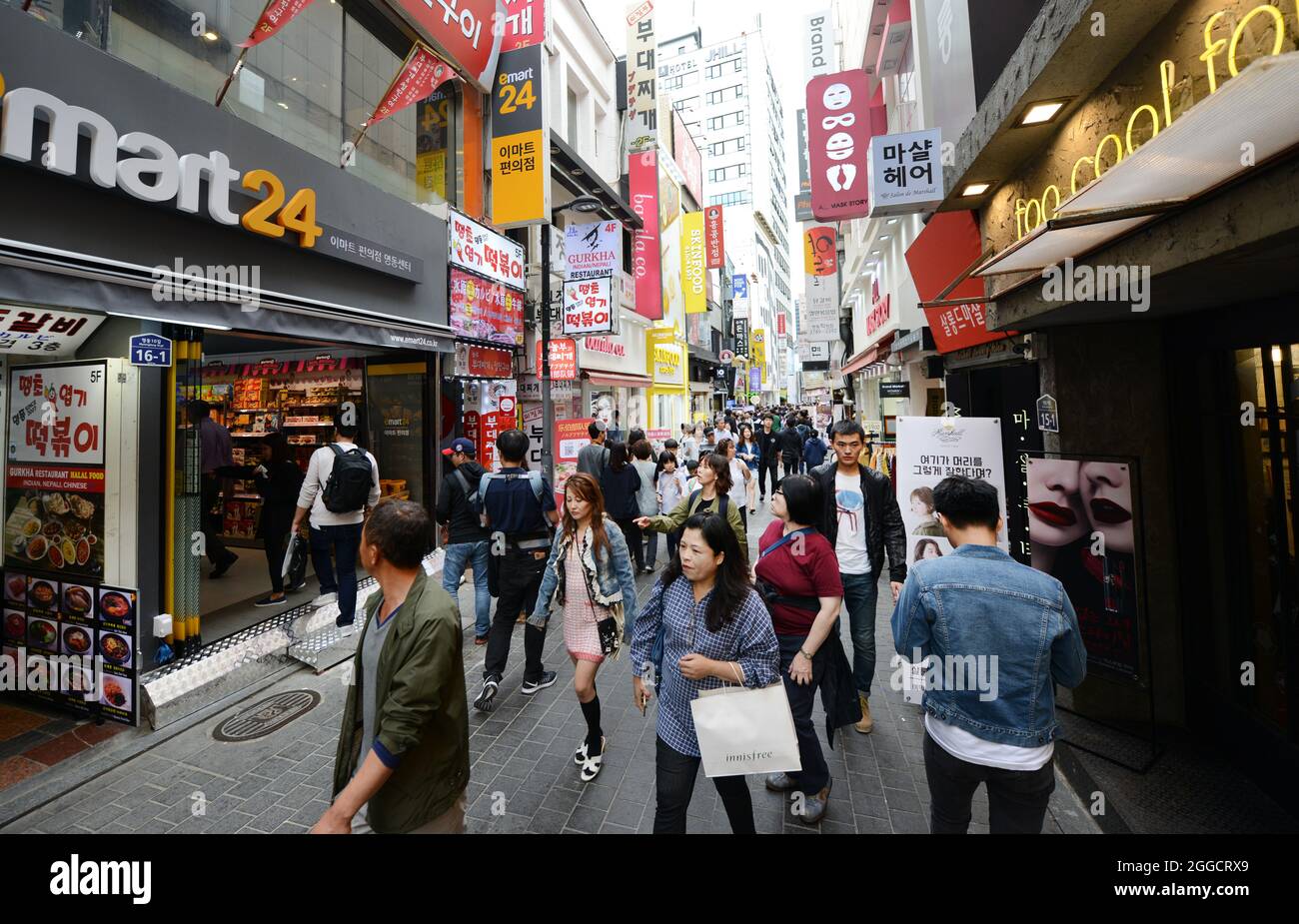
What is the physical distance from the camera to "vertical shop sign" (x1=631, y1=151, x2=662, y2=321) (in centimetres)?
1725

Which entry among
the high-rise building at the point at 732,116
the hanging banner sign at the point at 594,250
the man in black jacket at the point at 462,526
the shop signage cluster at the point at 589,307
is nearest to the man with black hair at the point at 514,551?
the man in black jacket at the point at 462,526

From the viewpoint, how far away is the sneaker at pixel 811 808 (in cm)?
319

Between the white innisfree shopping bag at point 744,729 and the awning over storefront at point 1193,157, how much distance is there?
256cm

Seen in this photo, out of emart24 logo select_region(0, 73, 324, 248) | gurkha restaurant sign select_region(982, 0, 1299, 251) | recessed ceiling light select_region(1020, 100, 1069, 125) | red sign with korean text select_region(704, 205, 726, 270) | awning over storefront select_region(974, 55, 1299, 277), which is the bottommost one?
awning over storefront select_region(974, 55, 1299, 277)

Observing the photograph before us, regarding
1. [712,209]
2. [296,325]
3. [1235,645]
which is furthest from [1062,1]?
[712,209]

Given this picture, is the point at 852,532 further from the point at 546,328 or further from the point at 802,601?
the point at 546,328

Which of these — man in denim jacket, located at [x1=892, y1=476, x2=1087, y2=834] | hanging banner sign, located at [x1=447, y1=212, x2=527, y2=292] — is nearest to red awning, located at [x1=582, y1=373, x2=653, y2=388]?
hanging banner sign, located at [x1=447, y1=212, x2=527, y2=292]

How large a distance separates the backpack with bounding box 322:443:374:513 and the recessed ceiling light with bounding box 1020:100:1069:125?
666cm

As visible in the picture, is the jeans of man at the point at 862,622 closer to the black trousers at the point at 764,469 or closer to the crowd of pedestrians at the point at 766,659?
the crowd of pedestrians at the point at 766,659

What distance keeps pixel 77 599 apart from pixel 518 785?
4097 millimetres

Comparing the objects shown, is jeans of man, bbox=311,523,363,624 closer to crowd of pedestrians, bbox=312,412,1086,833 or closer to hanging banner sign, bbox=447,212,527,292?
crowd of pedestrians, bbox=312,412,1086,833
